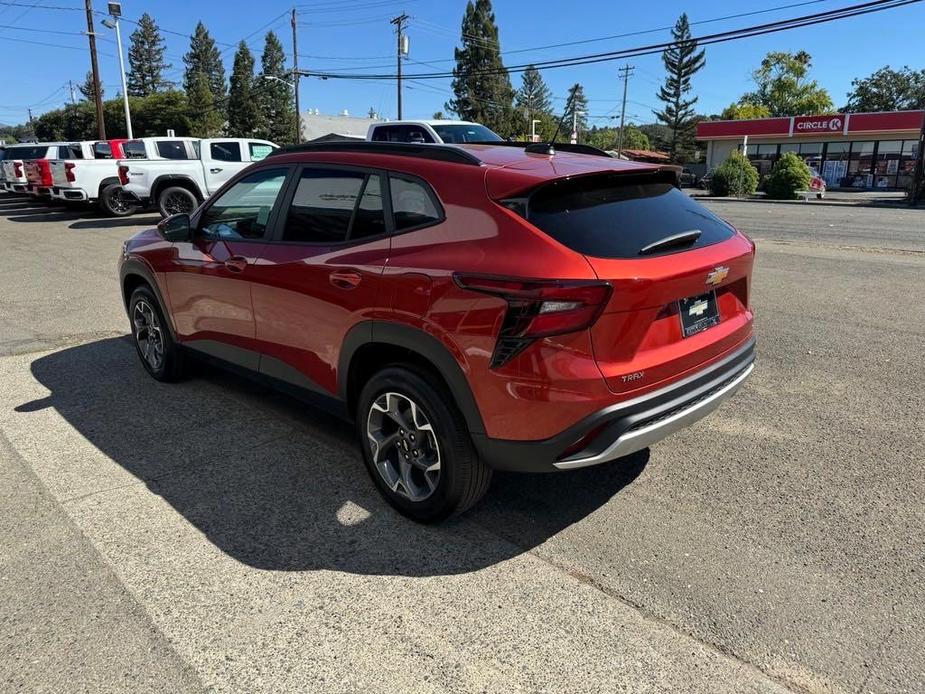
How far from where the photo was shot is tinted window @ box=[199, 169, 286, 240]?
407cm

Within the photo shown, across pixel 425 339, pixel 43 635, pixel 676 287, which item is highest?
pixel 676 287

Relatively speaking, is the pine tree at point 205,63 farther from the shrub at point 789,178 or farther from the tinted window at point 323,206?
the tinted window at point 323,206

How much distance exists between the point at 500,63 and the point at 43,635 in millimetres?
83771

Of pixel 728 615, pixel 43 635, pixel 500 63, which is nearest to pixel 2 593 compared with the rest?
pixel 43 635

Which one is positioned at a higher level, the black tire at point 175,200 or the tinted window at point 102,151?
→ the tinted window at point 102,151

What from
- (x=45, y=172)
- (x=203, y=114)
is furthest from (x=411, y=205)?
(x=203, y=114)

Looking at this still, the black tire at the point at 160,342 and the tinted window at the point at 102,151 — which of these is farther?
the tinted window at the point at 102,151

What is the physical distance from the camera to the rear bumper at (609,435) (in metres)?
2.70

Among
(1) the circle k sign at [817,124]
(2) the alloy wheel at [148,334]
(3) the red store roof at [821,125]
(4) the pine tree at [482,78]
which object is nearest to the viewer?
(2) the alloy wheel at [148,334]

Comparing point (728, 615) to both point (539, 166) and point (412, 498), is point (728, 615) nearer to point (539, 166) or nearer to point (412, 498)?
point (412, 498)

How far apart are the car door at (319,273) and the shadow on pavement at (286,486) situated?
20.6 inches

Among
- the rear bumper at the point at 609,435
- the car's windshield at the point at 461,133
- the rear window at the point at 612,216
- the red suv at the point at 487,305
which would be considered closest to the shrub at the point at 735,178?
the car's windshield at the point at 461,133

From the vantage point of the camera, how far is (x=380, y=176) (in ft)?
11.0

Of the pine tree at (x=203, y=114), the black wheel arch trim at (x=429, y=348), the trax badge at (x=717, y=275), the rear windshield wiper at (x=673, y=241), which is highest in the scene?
the pine tree at (x=203, y=114)
